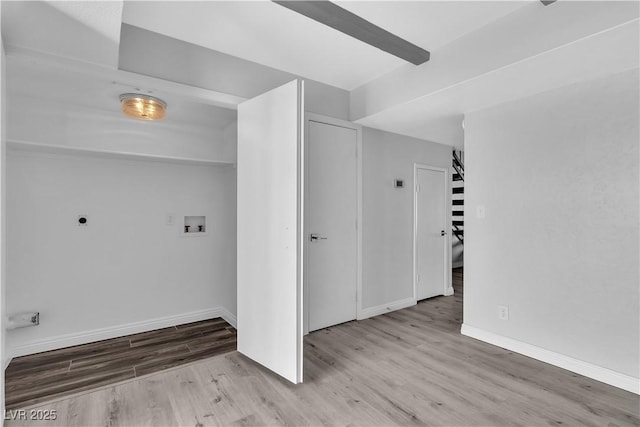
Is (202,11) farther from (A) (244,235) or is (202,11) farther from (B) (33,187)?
(B) (33,187)

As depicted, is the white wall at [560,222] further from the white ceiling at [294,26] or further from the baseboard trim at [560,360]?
the white ceiling at [294,26]

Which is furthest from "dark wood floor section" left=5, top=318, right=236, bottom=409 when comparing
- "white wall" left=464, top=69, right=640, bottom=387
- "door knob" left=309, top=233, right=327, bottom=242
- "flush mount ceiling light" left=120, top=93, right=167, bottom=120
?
"white wall" left=464, top=69, right=640, bottom=387

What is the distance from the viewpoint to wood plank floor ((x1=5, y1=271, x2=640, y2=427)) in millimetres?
1984

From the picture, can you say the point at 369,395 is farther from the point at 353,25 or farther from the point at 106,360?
the point at 353,25

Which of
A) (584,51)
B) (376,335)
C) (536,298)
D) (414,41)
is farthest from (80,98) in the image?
(536,298)

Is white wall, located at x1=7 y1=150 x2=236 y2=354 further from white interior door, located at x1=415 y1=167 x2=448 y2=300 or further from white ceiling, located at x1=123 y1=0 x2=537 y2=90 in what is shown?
white interior door, located at x1=415 y1=167 x2=448 y2=300

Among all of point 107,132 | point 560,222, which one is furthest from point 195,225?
point 560,222

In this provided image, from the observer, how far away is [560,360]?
8.68 feet

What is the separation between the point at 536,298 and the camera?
9.28 feet

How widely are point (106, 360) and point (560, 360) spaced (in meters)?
3.83

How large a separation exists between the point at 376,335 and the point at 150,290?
252cm

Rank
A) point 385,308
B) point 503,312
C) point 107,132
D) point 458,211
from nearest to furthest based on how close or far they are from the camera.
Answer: point 503,312
point 107,132
point 385,308
point 458,211

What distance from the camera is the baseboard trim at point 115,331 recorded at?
300cm

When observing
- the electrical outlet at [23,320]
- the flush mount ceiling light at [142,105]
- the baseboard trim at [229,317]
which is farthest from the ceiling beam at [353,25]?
the electrical outlet at [23,320]
